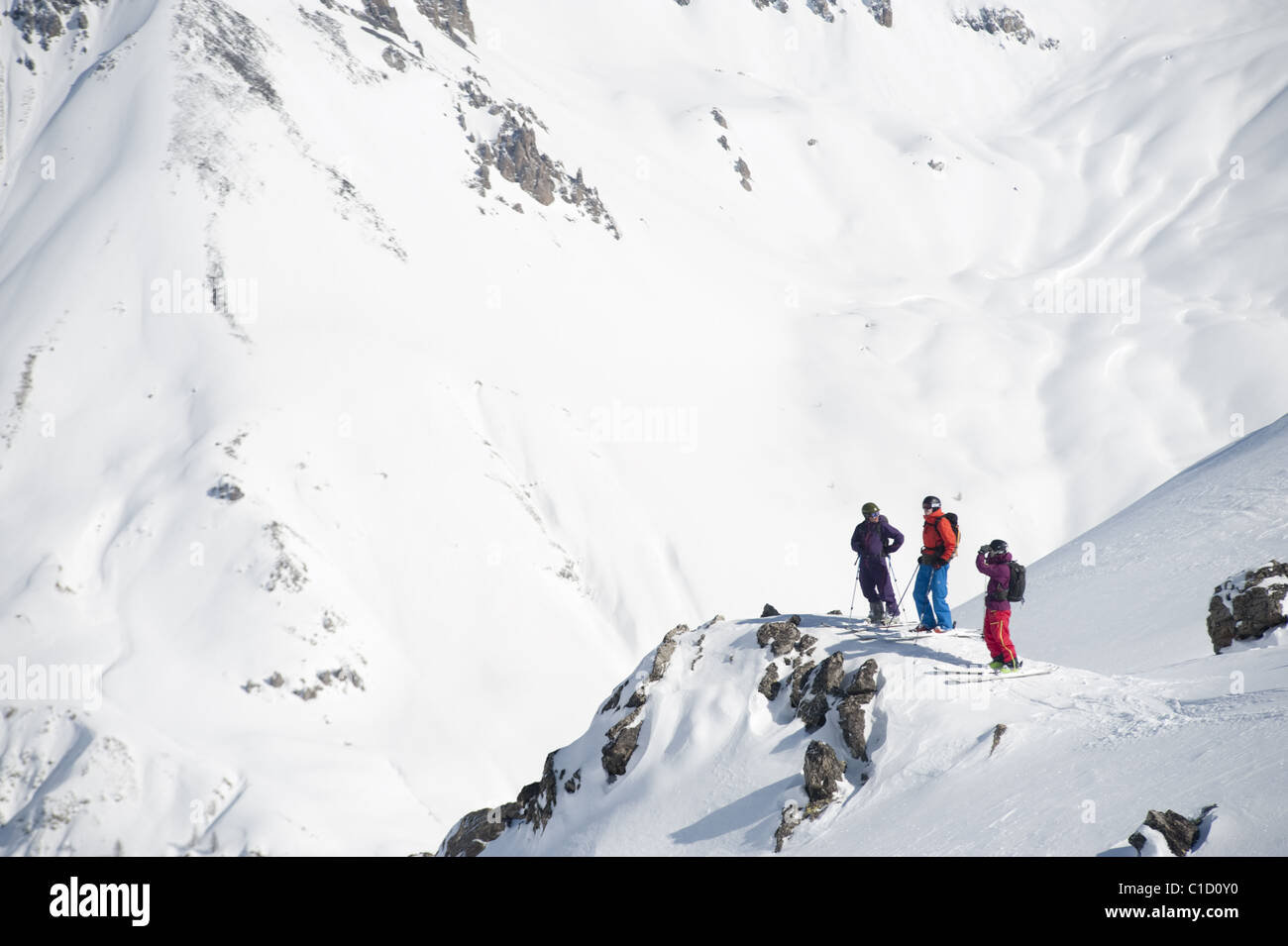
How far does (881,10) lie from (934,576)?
172644 millimetres

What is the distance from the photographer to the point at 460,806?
37562 millimetres

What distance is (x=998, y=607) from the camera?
12.3 metres

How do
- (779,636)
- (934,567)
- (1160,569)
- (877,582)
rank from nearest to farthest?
(934,567) < (877,582) < (779,636) < (1160,569)

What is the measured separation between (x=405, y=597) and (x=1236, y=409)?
6406 cm

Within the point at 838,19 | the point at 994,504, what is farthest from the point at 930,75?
the point at 994,504

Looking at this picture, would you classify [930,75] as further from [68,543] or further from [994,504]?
[68,543]

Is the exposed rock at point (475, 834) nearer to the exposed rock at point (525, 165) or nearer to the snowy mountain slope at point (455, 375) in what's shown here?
the snowy mountain slope at point (455, 375)

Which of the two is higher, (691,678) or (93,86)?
(93,86)

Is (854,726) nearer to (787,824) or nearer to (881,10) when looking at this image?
(787,824)

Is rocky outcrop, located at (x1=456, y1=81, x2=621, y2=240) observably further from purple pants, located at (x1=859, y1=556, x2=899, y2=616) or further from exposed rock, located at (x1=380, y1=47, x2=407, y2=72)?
purple pants, located at (x1=859, y1=556, x2=899, y2=616)

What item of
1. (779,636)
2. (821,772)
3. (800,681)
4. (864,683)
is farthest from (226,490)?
(821,772)

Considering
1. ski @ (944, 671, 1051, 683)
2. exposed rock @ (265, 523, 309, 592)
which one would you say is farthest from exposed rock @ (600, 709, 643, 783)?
exposed rock @ (265, 523, 309, 592)

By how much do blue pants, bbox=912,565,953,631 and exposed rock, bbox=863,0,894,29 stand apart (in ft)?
560

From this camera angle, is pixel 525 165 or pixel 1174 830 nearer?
pixel 1174 830
